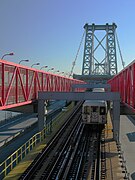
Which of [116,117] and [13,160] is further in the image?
[116,117]

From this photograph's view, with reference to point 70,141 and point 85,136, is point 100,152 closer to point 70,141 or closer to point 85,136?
point 70,141

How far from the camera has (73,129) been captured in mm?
30375

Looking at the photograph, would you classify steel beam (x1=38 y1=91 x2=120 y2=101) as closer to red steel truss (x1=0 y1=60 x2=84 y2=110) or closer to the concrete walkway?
red steel truss (x1=0 y1=60 x2=84 y2=110)

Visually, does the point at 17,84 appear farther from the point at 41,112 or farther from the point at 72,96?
the point at 72,96

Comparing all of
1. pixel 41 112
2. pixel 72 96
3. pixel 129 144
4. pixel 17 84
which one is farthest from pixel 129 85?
pixel 129 144

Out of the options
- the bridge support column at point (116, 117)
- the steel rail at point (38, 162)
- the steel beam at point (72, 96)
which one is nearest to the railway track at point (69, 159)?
the steel rail at point (38, 162)

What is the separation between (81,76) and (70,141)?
75.7 meters

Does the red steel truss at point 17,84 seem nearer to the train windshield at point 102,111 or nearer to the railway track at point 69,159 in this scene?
the railway track at point 69,159

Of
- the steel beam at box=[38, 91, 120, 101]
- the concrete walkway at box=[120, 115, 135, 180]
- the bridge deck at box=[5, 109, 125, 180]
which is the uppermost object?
the steel beam at box=[38, 91, 120, 101]

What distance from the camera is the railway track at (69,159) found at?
1608 centimetres

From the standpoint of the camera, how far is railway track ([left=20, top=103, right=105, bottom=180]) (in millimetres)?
16078

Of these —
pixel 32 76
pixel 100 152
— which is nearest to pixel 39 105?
pixel 32 76

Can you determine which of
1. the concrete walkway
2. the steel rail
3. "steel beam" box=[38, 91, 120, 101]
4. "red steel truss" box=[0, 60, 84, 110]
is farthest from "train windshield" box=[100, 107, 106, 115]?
"red steel truss" box=[0, 60, 84, 110]

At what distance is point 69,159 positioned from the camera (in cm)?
1908
